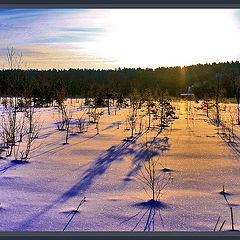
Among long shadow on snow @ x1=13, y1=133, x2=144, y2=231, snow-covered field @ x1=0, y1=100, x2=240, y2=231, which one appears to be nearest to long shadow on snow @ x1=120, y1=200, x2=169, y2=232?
snow-covered field @ x1=0, y1=100, x2=240, y2=231

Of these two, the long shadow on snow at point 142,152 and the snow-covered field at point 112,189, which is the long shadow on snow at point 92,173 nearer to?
the snow-covered field at point 112,189

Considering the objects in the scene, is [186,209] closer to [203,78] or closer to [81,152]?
[81,152]

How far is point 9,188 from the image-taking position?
351cm

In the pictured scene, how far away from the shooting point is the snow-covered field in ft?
8.69

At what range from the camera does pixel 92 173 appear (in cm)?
432

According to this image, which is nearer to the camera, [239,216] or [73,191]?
[239,216]

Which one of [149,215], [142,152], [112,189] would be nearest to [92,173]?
[112,189]

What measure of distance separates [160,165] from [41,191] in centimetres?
232

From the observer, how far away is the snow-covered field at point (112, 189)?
2648 mm

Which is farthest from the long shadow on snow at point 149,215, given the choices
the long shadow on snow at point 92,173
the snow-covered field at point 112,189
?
the long shadow on snow at point 92,173

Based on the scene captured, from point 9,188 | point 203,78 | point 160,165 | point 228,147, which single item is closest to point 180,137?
point 228,147

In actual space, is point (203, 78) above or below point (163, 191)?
above

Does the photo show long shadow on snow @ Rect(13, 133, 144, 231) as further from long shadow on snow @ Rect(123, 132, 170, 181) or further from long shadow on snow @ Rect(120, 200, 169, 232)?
long shadow on snow @ Rect(120, 200, 169, 232)

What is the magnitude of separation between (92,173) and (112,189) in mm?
767
